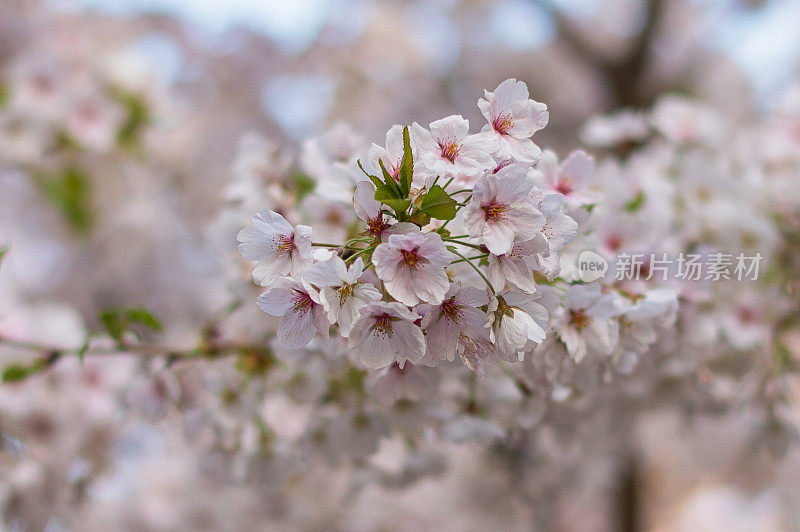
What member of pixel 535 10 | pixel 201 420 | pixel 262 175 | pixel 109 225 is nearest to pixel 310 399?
pixel 201 420

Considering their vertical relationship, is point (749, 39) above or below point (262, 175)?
above

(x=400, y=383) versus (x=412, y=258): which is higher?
(x=412, y=258)

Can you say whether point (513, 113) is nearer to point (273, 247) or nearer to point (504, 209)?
point (504, 209)

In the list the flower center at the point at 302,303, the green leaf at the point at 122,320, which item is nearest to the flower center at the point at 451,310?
the flower center at the point at 302,303

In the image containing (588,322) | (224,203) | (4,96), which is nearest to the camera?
(588,322)

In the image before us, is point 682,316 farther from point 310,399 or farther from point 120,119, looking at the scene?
point 120,119

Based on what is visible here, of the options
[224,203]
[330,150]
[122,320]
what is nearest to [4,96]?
[224,203]
